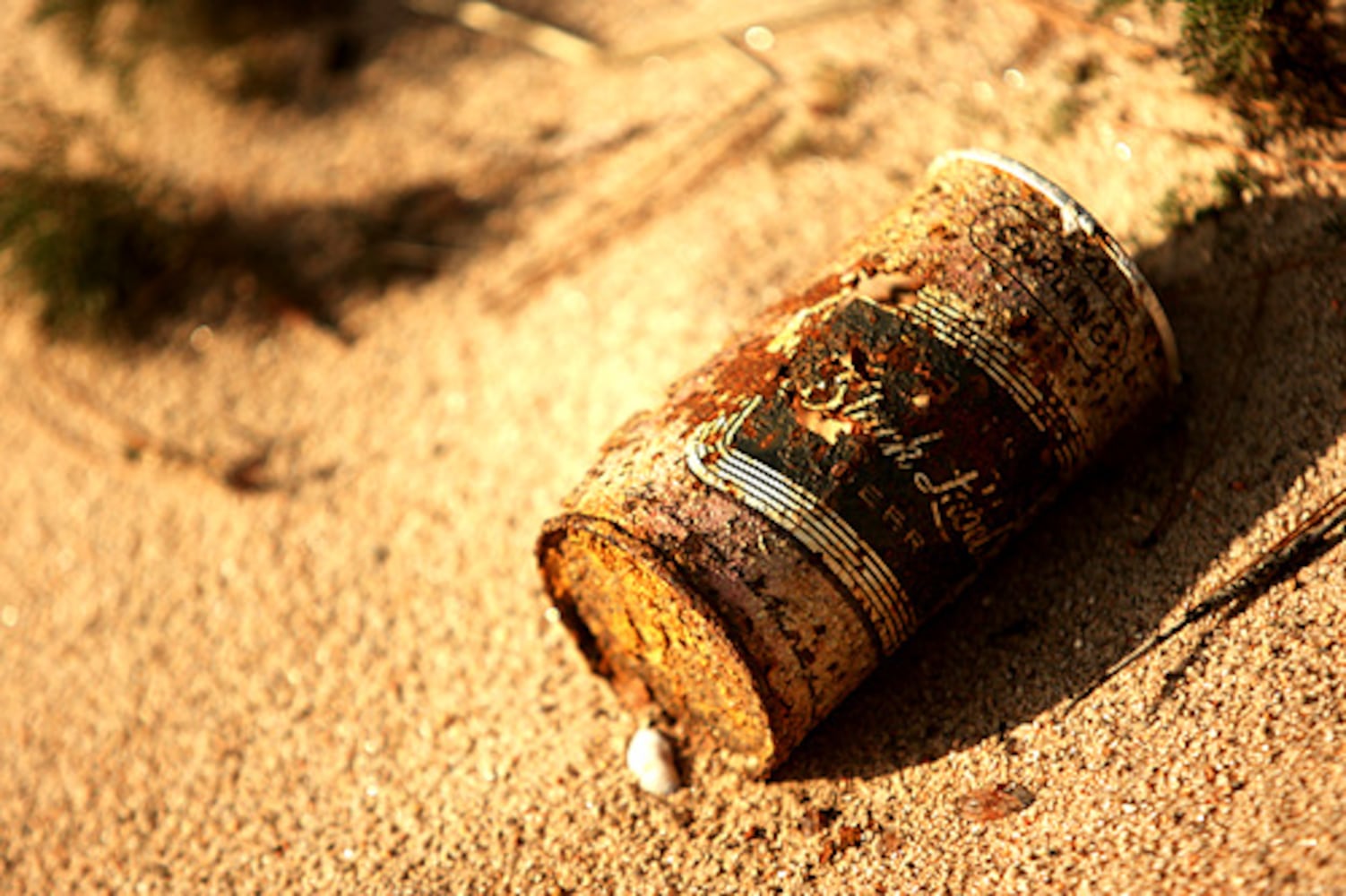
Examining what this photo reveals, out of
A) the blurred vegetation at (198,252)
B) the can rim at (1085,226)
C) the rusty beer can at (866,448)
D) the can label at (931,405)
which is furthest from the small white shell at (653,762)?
the blurred vegetation at (198,252)

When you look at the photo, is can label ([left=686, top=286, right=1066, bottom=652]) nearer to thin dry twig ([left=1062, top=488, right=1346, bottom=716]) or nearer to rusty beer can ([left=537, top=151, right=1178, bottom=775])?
rusty beer can ([left=537, top=151, right=1178, bottom=775])

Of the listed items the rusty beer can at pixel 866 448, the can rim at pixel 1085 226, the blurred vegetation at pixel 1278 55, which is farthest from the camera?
the blurred vegetation at pixel 1278 55

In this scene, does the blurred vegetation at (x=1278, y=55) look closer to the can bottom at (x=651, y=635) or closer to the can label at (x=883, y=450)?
the can label at (x=883, y=450)

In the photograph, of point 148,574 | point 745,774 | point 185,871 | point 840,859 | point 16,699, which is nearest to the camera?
point 840,859

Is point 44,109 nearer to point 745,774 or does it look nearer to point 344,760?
point 344,760

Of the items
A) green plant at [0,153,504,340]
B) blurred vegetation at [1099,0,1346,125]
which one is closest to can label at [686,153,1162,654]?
blurred vegetation at [1099,0,1346,125]

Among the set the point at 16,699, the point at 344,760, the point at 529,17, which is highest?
the point at 529,17

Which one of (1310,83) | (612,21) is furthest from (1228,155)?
(612,21)
